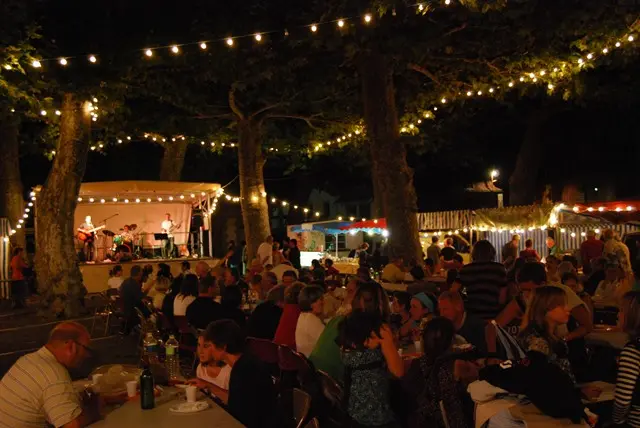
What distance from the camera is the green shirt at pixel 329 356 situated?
5.39 metres

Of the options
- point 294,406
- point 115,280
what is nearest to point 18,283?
point 115,280

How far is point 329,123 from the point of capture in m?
21.5

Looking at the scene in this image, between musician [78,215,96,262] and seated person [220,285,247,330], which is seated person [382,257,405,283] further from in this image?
musician [78,215,96,262]

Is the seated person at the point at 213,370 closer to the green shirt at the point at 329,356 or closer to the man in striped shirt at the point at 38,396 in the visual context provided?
the green shirt at the point at 329,356

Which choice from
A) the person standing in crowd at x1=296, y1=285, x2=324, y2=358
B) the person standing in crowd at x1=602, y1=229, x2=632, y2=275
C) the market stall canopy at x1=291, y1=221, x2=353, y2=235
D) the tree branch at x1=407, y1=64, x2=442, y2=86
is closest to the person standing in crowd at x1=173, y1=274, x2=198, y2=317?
the person standing in crowd at x1=296, y1=285, x2=324, y2=358

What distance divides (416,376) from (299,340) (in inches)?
83.4

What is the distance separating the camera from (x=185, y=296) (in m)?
8.93

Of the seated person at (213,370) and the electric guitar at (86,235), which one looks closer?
the seated person at (213,370)

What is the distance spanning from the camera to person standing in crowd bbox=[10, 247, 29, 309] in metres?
18.4

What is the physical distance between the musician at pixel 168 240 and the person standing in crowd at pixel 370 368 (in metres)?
19.9

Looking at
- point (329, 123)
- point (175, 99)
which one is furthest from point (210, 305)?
point (329, 123)

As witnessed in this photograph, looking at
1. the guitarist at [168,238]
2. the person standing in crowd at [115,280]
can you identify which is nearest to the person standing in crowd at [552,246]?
the person standing in crowd at [115,280]

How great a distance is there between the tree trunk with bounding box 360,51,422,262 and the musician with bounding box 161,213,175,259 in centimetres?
1200

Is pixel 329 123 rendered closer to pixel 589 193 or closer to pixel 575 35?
pixel 575 35
